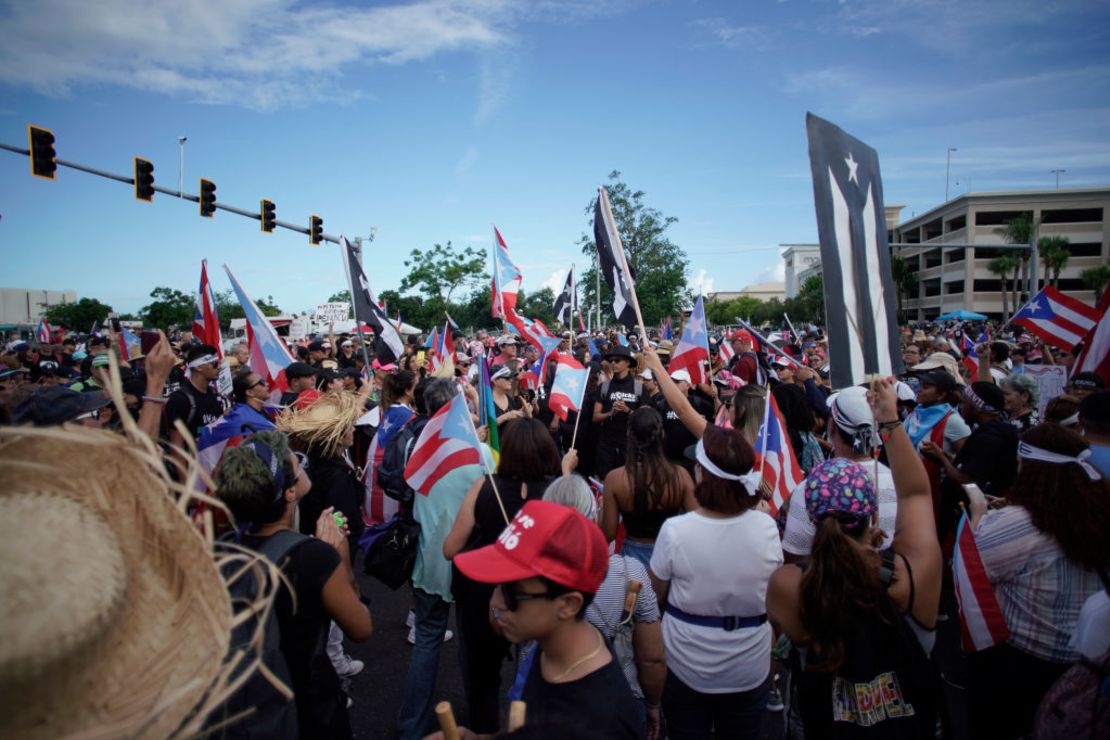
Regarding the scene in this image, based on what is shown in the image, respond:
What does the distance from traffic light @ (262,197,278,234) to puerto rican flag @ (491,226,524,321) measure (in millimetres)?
9728

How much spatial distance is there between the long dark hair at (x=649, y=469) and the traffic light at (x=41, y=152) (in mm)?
14552

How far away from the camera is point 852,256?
2889 millimetres

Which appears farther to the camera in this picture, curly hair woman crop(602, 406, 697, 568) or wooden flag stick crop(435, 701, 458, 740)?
curly hair woman crop(602, 406, 697, 568)

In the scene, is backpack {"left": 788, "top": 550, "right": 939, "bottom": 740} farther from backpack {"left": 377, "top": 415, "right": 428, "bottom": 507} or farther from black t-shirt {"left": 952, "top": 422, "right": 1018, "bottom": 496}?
backpack {"left": 377, "top": 415, "right": 428, "bottom": 507}

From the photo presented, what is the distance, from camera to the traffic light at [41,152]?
488 inches

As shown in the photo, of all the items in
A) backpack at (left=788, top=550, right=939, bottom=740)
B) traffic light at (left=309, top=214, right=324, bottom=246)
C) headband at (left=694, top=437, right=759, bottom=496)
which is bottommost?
backpack at (left=788, top=550, right=939, bottom=740)

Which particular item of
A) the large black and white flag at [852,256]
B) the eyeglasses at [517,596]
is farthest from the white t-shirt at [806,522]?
the eyeglasses at [517,596]

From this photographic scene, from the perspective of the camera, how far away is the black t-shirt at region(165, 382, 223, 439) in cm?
603

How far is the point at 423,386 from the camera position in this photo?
479 cm

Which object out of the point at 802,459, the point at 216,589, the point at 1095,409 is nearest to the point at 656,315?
the point at 802,459

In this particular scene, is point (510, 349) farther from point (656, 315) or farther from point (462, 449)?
point (656, 315)

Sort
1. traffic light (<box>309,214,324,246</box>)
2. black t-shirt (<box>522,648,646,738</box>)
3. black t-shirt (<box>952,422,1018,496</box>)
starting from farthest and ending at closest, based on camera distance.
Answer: traffic light (<box>309,214,324,246</box>) → black t-shirt (<box>952,422,1018,496</box>) → black t-shirt (<box>522,648,646,738</box>)

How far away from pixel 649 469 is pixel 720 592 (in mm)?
A: 970

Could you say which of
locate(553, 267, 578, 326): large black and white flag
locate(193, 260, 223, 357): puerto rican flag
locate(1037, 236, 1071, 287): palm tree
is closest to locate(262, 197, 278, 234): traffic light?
locate(553, 267, 578, 326): large black and white flag
